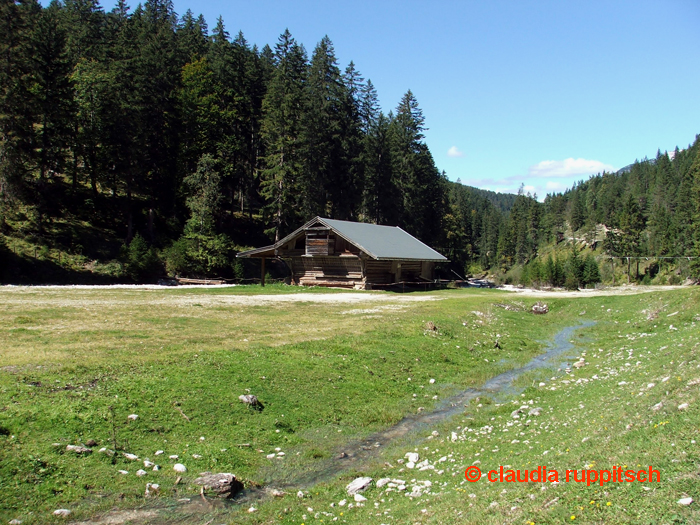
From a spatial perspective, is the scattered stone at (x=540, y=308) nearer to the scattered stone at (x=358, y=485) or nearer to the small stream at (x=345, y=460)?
the small stream at (x=345, y=460)

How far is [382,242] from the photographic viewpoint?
143 feet

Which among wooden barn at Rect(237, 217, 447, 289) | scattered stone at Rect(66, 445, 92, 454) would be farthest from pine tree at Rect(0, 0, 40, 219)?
scattered stone at Rect(66, 445, 92, 454)

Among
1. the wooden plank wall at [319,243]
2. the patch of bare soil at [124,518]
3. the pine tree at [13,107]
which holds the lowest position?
the patch of bare soil at [124,518]

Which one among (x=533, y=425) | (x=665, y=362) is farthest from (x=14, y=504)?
(x=665, y=362)

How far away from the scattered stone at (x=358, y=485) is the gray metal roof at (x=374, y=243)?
3035cm

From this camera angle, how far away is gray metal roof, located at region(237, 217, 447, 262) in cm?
3975

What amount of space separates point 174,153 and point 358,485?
5563 centimetres

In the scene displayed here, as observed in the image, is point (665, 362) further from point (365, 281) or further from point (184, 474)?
point (365, 281)

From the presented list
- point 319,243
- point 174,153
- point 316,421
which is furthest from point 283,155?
point 316,421

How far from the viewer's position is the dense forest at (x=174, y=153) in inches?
1554

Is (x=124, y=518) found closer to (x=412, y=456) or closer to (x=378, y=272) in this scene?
(x=412, y=456)

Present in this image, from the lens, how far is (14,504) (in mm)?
6016

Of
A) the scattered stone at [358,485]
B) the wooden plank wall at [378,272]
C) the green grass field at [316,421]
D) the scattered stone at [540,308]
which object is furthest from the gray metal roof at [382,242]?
the scattered stone at [358,485]

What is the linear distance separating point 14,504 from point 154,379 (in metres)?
4.27
